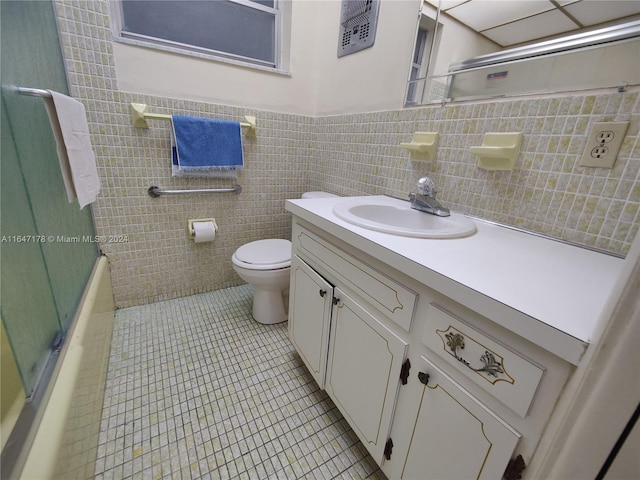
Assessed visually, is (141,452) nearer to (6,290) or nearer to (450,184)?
(6,290)

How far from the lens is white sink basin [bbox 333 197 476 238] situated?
0.81 meters

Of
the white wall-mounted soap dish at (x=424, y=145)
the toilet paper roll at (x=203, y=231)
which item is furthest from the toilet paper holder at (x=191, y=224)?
the white wall-mounted soap dish at (x=424, y=145)

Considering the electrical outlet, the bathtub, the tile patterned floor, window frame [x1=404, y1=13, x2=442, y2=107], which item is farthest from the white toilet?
the electrical outlet

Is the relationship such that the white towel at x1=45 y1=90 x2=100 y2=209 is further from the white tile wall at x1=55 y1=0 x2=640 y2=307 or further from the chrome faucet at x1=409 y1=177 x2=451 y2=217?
the chrome faucet at x1=409 y1=177 x2=451 y2=217

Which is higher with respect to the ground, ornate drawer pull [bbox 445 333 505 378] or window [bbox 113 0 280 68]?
window [bbox 113 0 280 68]

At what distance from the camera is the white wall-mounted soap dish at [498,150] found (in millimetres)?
862

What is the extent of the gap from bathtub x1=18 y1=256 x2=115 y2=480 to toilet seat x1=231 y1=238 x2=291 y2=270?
25.9 inches

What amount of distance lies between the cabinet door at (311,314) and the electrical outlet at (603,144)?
32.7 inches

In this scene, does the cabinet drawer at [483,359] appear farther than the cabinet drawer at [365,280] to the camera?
No

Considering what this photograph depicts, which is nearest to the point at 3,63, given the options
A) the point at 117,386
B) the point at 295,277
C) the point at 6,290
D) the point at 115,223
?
the point at 6,290

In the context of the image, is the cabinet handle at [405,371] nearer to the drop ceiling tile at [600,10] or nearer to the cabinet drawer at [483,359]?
the cabinet drawer at [483,359]

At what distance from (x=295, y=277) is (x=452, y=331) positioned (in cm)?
76

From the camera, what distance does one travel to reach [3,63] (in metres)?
0.70

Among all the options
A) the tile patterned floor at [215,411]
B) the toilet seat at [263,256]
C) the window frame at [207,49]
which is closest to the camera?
the tile patterned floor at [215,411]
